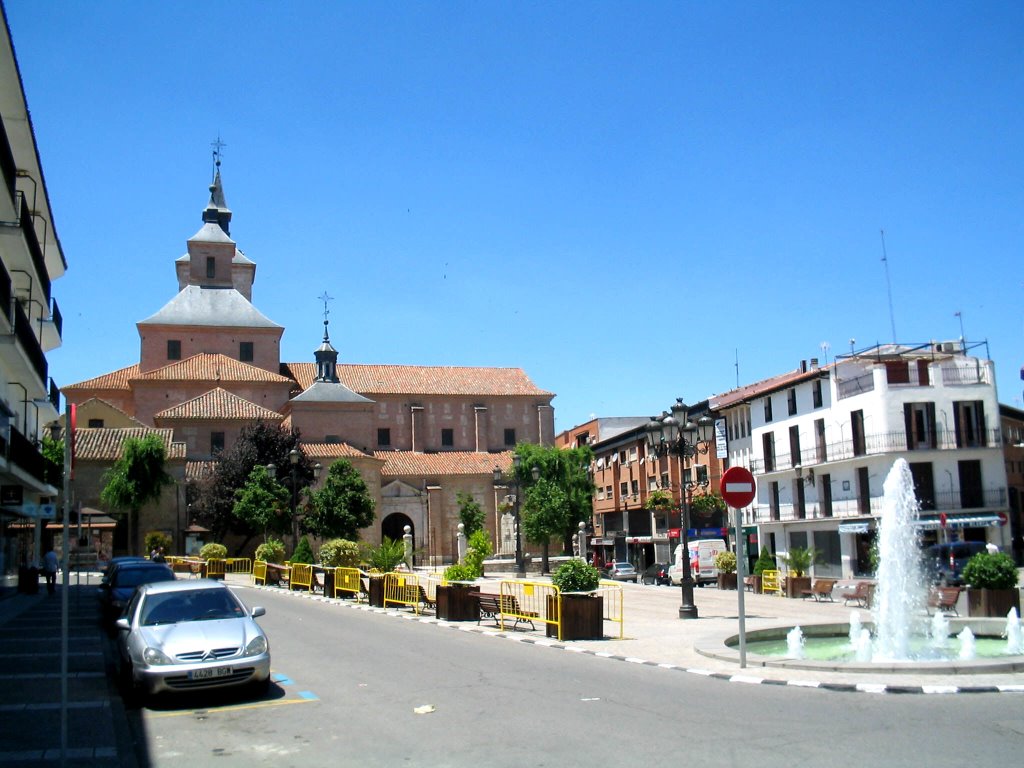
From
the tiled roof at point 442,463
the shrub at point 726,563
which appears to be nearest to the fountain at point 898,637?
the shrub at point 726,563

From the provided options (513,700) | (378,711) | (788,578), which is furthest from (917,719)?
(788,578)

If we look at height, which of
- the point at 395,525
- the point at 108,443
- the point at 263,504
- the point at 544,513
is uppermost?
the point at 108,443

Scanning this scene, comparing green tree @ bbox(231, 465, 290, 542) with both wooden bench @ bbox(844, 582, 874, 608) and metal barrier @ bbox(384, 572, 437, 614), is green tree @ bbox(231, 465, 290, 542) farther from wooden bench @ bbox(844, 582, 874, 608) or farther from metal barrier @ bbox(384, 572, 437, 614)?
wooden bench @ bbox(844, 582, 874, 608)

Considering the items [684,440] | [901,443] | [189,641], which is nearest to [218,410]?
[901,443]

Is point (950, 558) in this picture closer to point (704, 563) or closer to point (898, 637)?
point (704, 563)

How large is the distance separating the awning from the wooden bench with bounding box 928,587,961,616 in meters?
19.8

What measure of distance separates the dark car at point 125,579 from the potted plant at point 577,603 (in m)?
8.57

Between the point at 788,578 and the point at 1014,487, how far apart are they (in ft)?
79.1

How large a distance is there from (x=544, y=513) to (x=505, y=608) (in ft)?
124

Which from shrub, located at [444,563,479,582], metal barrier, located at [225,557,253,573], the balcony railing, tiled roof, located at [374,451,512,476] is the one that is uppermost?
tiled roof, located at [374,451,512,476]

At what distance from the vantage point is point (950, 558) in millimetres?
30844

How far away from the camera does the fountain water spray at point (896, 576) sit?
14.8 metres

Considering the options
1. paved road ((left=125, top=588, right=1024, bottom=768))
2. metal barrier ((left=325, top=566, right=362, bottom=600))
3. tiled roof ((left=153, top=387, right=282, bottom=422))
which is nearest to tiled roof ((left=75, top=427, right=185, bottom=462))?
tiled roof ((left=153, top=387, right=282, bottom=422))

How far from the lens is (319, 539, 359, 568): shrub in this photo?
101 ft
